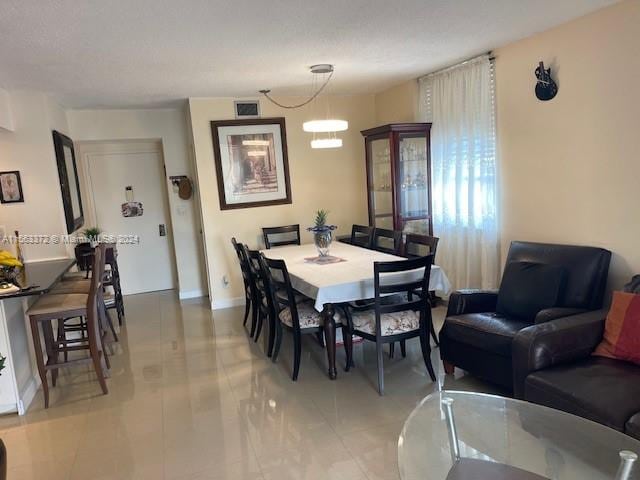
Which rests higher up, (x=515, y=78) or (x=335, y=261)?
(x=515, y=78)

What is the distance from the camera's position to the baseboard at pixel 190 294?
627 centimetres

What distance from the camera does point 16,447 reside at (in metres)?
2.85

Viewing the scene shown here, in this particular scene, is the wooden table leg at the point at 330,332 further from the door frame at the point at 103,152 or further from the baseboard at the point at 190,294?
the door frame at the point at 103,152

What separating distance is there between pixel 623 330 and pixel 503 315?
84cm

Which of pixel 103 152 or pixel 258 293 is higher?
pixel 103 152

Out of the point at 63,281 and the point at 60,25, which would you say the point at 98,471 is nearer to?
A: the point at 63,281

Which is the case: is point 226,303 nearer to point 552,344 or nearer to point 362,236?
point 362,236

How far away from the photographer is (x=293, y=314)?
11.5 ft

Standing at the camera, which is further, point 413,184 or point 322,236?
point 413,184

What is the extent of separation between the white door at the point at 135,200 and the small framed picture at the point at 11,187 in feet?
6.09

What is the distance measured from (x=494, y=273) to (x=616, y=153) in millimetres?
1520

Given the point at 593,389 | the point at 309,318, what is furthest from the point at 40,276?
the point at 593,389

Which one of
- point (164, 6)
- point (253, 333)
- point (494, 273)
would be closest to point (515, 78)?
point (494, 273)

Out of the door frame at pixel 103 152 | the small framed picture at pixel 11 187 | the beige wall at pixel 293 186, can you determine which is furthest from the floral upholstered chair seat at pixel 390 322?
the door frame at pixel 103 152
